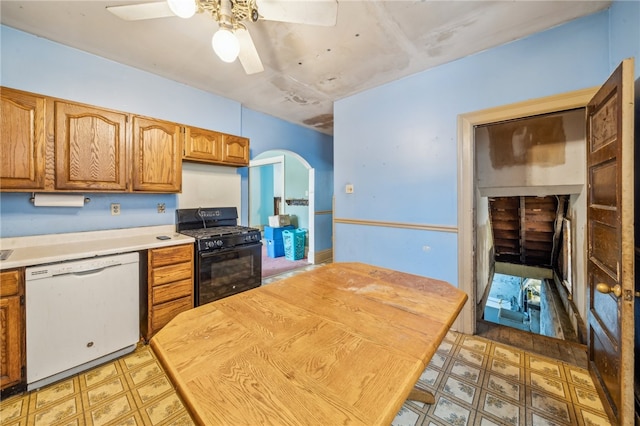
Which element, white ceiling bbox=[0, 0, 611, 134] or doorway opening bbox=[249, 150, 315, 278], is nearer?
white ceiling bbox=[0, 0, 611, 134]

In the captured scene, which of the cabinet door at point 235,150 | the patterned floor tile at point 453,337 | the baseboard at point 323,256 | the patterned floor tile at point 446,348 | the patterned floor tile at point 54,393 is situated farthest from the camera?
the baseboard at point 323,256

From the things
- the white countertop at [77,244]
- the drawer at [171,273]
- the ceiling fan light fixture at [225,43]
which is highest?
the ceiling fan light fixture at [225,43]

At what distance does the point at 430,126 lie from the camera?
259cm

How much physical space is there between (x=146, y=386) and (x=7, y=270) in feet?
3.80

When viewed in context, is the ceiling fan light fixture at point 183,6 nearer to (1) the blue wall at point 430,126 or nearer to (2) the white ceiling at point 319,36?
(2) the white ceiling at point 319,36

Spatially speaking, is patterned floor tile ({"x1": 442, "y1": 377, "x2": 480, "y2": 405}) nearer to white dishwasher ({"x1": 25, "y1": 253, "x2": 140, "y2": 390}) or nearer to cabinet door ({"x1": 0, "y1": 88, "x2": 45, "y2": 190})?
white dishwasher ({"x1": 25, "y1": 253, "x2": 140, "y2": 390})

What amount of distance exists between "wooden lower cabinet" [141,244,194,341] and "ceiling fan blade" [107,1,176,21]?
67.3 inches

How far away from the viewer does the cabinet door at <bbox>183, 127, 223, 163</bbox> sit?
269 cm

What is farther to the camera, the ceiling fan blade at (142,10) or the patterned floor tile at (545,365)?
the patterned floor tile at (545,365)

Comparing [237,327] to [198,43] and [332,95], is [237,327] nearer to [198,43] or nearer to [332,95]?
[198,43]

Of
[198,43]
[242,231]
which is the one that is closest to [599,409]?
[242,231]

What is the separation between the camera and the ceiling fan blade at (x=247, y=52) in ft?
5.13

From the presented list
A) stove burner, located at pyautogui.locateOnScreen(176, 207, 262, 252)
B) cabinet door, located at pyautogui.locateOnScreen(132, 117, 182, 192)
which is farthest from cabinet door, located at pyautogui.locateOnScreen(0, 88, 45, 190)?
stove burner, located at pyautogui.locateOnScreen(176, 207, 262, 252)

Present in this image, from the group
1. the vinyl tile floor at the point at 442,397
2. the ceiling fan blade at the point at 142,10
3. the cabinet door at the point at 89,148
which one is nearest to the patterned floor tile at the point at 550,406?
the vinyl tile floor at the point at 442,397
